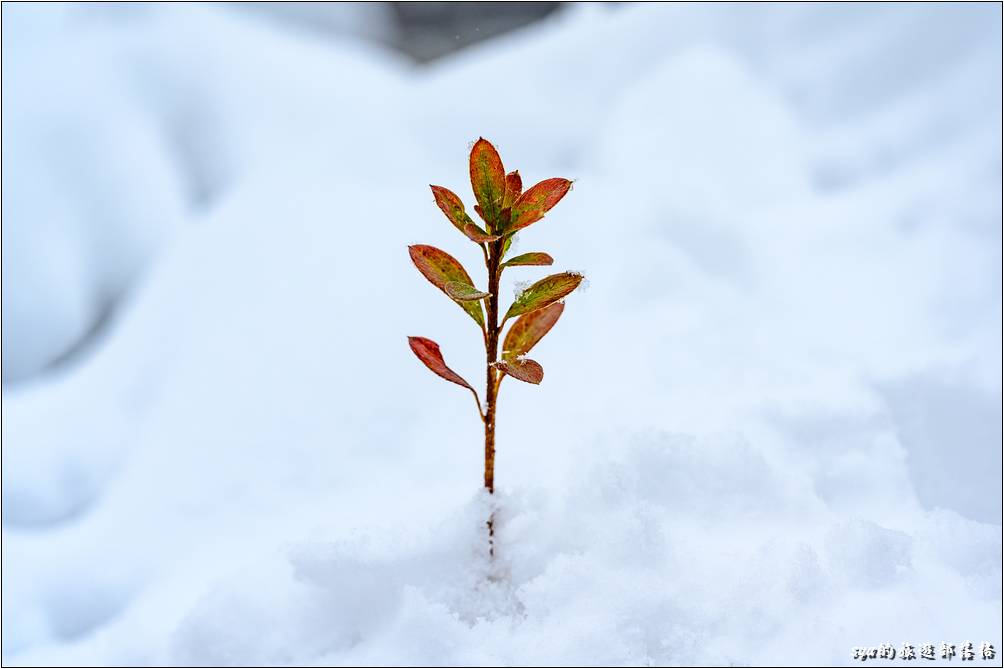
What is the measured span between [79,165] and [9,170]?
4.8 inches

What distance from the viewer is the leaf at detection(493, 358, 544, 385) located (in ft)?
2.23

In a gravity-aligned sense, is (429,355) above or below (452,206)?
below

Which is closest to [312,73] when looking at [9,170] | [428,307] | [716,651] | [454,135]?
[454,135]

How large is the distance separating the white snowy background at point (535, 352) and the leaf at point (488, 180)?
0.19 meters

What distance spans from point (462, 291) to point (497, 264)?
1.7 inches

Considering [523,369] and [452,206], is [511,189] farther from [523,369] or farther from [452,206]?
[523,369]

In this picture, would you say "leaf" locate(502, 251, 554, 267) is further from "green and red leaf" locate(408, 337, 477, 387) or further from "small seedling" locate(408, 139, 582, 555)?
"green and red leaf" locate(408, 337, 477, 387)

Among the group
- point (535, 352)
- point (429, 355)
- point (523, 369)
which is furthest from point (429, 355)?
point (535, 352)

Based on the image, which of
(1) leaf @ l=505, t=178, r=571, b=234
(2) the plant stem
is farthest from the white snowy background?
(1) leaf @ l=505, t=178, r=571, b=234

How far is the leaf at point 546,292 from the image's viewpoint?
2.26 feet

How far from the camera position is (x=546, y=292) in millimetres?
692

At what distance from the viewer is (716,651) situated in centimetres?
75

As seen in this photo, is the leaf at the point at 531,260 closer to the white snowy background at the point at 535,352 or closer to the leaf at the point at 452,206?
the leaf at the point at 452,206

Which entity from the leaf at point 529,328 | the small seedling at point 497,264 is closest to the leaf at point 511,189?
the small seedling at point 497,264
